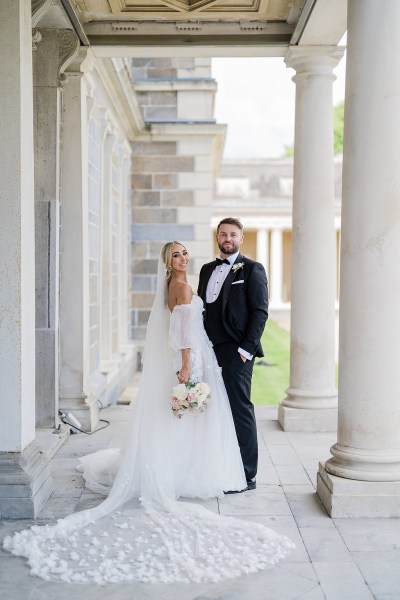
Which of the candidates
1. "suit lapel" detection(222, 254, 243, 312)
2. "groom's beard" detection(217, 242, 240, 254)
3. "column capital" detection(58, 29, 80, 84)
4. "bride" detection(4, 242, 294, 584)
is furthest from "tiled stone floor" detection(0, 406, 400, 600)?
"column capital" detection(58, 29, 80, 84)

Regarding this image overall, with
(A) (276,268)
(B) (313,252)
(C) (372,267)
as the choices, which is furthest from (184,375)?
(A) (276,268)

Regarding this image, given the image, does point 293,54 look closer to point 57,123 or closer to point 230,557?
point 57,123

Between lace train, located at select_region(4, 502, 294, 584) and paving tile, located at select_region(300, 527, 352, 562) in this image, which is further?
paving tile, located at select_region(300, 527, 352, 562)

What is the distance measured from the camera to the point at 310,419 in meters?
8.15

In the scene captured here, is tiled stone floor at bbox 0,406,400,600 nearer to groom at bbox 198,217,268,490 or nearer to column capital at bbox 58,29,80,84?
groom at bbox 198,217,268,490

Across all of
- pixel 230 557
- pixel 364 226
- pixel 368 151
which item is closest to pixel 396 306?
pixel 364 226

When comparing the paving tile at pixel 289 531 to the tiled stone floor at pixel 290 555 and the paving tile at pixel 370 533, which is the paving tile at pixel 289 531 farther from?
the paving tile at pixel 370 533

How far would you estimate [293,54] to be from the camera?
8094mm

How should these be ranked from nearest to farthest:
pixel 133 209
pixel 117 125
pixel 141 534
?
pixel 141 534 → pixel 117 125 → pixel 133 209

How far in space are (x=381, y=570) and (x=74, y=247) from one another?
16.1 feet

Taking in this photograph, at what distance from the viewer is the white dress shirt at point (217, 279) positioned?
6004 millimetres

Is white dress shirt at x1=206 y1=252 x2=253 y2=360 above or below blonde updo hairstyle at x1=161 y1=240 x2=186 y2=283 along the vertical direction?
below

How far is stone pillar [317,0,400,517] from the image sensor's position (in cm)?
512

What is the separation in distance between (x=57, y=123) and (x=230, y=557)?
15.7ft
